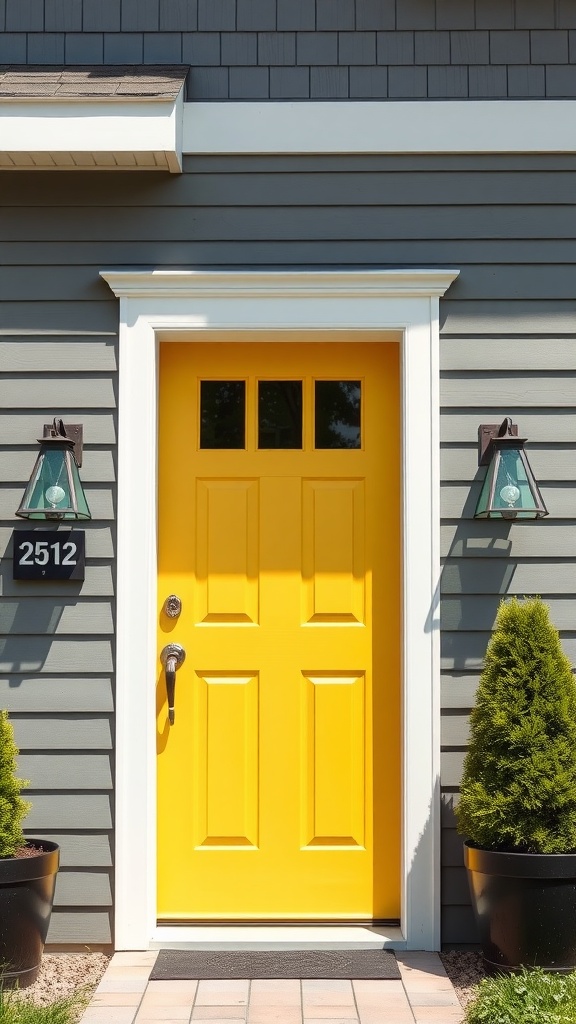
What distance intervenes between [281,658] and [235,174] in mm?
1654

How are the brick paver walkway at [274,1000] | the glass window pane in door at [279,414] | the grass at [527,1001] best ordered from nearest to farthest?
the grass at [527,1001]
the brick paver walkway at [274,1000]
the glass window pane in door at [279,414]

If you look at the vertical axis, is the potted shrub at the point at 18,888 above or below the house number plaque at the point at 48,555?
below

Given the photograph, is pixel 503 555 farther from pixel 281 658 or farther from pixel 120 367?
pixel 120 367

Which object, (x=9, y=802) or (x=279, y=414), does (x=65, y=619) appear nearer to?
(x=9, y=802)

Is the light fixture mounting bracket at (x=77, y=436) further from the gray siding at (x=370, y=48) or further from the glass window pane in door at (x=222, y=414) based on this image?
the gray siding at (x=370, y=48)

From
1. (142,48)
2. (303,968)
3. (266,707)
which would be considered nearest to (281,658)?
(266,707)

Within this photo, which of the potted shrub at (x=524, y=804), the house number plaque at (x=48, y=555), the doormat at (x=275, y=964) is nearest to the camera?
the potted shrub at (x=524, y=804)

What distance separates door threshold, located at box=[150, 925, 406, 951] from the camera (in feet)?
10.1

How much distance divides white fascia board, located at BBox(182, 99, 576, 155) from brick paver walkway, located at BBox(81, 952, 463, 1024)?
2639 millimetres

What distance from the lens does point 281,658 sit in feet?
10.7

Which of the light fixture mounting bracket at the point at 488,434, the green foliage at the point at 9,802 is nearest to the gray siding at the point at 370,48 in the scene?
the light fixture mounting bracket at the point at 488,434

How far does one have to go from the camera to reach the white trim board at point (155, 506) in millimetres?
3080

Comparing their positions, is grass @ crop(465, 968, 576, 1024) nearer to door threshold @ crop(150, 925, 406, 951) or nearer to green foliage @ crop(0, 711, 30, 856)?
door threshold @ crop(150, 925, 406, 951)

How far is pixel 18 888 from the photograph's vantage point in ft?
9.03
